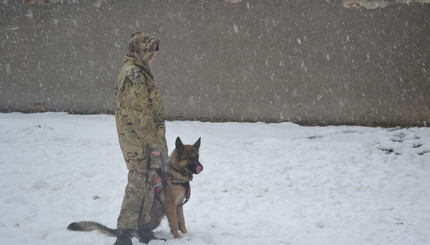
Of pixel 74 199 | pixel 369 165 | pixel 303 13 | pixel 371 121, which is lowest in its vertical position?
pixel 74 199

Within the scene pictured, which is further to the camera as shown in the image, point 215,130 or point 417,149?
point 215,130

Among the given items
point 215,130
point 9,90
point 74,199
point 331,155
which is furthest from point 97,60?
point 331,155

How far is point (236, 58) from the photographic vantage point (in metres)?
9.98

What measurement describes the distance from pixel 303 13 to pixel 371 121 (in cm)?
285

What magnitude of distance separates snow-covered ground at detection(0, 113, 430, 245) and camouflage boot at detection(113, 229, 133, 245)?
35cm

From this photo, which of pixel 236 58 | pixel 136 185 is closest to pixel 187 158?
pixel 136 185

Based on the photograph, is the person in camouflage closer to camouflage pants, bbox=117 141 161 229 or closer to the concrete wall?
camouflage pants, bbox=117 141 161 229

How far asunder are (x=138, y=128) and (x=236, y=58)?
6.26 meters

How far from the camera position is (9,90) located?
10445 mm

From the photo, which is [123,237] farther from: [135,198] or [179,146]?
[179,146]

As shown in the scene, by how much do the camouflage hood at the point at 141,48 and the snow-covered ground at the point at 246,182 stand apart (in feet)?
6.00

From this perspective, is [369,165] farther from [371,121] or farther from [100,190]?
[100,190]

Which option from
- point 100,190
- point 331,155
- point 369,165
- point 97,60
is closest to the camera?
point 100,190

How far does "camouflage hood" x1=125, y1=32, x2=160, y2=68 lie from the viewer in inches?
162
